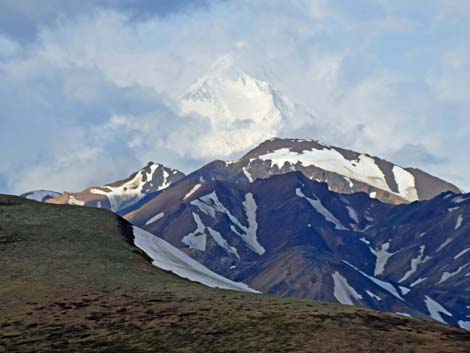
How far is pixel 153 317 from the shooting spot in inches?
2056

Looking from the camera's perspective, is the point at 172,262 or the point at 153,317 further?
the point at 172,262

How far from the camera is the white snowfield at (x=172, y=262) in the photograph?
80938mm

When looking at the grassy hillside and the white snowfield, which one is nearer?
the grassy hillside

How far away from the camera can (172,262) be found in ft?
288

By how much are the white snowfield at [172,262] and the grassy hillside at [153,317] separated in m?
6.46

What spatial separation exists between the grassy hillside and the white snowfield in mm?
6464

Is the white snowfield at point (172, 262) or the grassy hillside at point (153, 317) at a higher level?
the white snowfield at point (172, 262)

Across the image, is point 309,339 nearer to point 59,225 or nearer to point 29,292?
point 29,292

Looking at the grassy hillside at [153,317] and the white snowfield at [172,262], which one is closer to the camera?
the grassy hillside at [153,317]

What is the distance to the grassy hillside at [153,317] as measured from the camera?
45312mm

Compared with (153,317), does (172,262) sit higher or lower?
higher

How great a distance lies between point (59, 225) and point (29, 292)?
29.1 meters

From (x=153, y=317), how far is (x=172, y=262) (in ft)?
117

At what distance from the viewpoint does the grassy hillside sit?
45.3 metres
